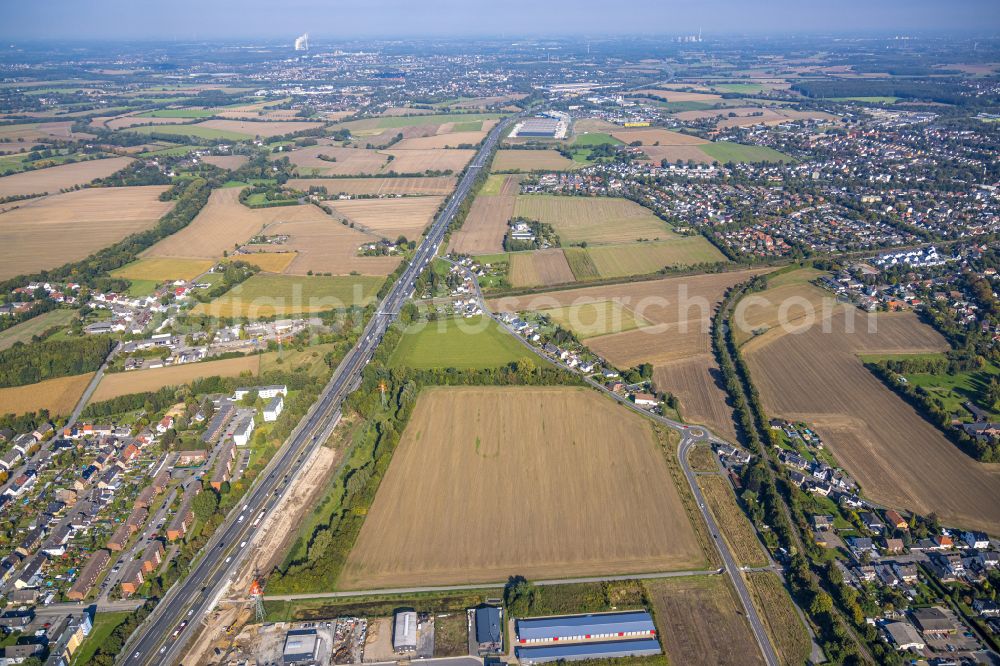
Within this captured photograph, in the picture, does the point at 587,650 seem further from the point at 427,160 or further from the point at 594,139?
the point at 594,139

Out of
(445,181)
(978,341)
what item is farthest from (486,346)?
(445,181)

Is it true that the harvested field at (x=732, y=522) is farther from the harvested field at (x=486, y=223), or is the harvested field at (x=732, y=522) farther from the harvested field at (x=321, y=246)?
the harvested field at (x=486, y=223)

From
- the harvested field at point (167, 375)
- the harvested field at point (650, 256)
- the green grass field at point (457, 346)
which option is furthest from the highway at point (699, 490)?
the harvested field at point (167, 375)

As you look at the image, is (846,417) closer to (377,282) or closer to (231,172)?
(377,282)

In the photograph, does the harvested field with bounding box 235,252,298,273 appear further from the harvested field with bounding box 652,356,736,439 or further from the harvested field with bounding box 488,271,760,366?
the harvested field with bounding box 652,356,736,439

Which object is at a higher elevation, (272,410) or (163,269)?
(163,269)

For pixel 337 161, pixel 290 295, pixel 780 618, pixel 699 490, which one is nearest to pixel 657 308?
pixel 699 490

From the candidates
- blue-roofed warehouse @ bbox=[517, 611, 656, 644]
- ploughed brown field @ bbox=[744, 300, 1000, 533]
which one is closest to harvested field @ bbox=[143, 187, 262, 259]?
blue-roofed warehouse @ bbox=[517, 611, 656, 644]
